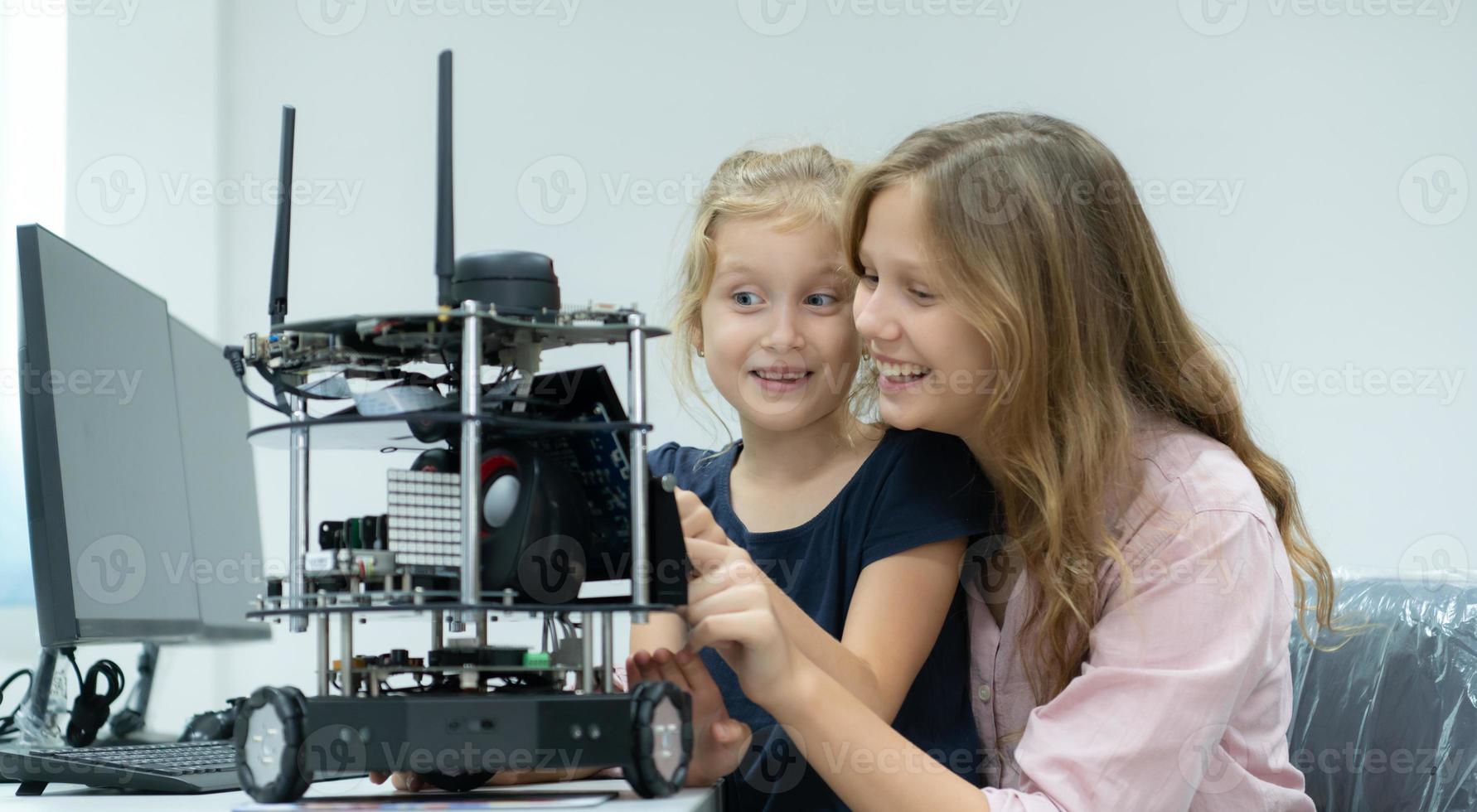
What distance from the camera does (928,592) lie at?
112 centimetres

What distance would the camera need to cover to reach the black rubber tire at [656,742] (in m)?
0.74

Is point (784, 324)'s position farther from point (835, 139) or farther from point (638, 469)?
point (835, 139)

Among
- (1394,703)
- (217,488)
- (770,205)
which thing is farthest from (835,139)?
(1394,703)

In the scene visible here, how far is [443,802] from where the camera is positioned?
29.7 inches

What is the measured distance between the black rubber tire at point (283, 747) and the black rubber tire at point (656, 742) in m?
0.19

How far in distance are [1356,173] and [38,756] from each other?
2268mm

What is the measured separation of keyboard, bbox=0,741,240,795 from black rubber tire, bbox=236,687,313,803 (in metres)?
0.22

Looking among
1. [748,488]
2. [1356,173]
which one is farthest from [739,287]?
[1356,173]

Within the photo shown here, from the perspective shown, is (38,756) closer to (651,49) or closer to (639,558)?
(639,558)

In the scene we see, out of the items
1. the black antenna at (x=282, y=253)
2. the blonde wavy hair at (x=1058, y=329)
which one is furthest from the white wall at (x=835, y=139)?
the black antenna at (x=282, y=253)

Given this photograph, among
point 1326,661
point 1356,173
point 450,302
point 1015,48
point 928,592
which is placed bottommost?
point 1326,661

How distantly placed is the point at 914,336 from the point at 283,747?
0.61 m

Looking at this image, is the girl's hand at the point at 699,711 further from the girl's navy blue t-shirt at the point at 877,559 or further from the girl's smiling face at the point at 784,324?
the girl's smiling face at the point at 784,324

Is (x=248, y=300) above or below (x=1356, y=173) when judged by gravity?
below
